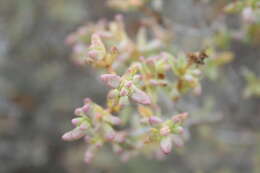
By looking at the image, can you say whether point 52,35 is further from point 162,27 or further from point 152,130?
point 152,130

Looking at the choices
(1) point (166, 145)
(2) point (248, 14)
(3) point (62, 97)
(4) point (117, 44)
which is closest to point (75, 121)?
(1) point (166, 145)

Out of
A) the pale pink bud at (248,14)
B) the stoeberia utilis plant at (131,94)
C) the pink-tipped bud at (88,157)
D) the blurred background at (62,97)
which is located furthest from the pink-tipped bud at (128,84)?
the blurred background at (62,97)

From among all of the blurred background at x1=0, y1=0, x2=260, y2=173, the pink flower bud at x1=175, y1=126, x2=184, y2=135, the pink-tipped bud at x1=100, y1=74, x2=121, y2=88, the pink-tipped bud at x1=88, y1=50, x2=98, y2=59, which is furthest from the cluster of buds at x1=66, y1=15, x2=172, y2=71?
the blurred background at x1=0, y1=0, x2=260, y2=173

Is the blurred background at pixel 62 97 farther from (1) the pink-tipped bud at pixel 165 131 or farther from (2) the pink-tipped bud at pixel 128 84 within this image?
(2) the pink-tipped bud at pixel 128 84

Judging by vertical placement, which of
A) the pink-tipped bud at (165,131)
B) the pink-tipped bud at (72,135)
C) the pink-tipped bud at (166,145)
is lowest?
the pink-tipped bud at (166,145)

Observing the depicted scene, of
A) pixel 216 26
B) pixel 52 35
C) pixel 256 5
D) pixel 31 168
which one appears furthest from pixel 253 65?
pixel 31 168

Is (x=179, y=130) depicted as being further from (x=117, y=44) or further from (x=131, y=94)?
(x=117, y=44)

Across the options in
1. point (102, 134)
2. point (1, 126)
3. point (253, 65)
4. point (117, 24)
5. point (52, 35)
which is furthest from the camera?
point (52, 35)

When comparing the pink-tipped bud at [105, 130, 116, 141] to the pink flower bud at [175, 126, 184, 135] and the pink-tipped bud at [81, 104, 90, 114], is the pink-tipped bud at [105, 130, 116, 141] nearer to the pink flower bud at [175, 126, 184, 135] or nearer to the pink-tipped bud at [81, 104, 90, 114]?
the pink-tipped bud at [81, 104, 90, 114]
